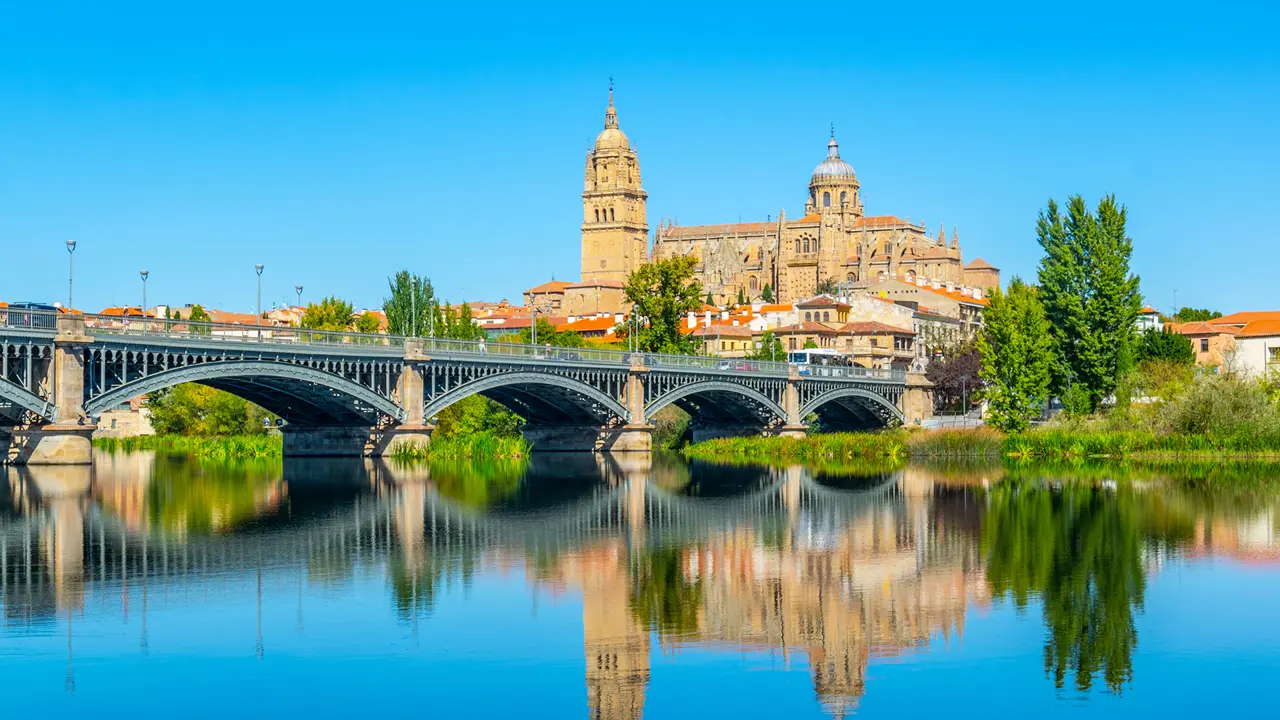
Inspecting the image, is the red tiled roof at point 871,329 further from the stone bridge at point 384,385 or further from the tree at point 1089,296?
the tree at point 1089,296

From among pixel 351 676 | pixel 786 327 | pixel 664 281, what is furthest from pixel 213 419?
pixel 351 676

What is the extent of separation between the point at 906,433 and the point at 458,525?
149 feet

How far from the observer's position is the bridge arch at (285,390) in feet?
200

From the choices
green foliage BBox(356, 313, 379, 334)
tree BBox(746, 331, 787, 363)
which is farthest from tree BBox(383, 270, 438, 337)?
tree BBox(746, 331, 787, 363)

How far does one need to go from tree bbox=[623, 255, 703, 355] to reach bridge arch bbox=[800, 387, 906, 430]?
33.6 ft

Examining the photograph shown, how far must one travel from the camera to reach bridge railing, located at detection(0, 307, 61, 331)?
58.6 m

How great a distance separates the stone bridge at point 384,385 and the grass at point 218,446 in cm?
544

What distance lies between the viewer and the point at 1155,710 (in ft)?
65.6

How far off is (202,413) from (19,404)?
149 feet

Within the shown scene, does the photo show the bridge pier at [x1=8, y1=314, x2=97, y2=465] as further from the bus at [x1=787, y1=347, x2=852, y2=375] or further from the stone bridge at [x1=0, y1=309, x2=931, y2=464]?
the bus at [x1=787, y1=347, x2=852, y2=375]

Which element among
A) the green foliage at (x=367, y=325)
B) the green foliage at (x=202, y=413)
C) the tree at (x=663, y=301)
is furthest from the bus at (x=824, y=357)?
the green foliage at (x=202, y=413)

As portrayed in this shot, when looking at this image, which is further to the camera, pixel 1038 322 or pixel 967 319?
pixel 967 319

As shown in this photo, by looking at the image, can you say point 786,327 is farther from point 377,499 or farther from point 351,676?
point 351,676

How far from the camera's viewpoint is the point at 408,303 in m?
109
